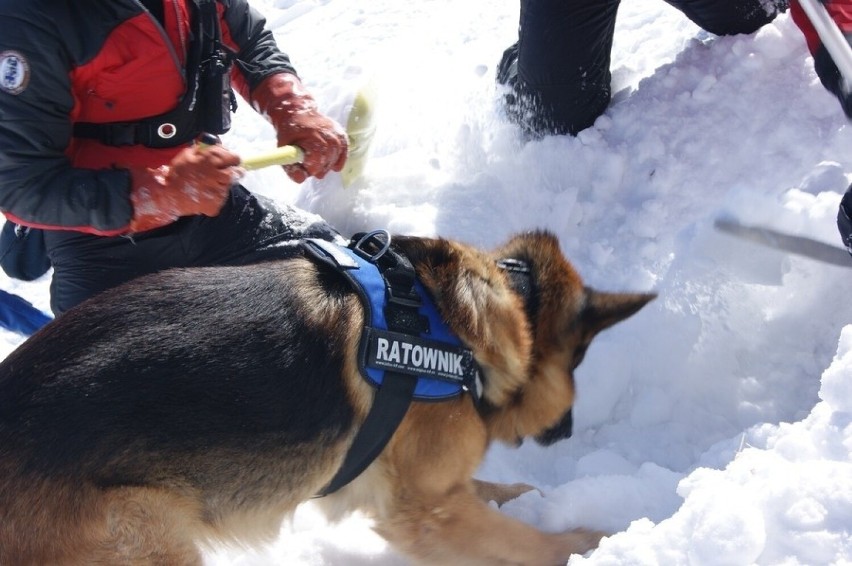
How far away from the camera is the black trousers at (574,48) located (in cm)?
360

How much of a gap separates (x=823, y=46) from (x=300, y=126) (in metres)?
2.21

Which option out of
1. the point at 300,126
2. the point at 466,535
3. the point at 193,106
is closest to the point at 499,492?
the point at 466,535

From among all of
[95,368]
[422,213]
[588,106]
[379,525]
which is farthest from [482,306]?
[588,106]

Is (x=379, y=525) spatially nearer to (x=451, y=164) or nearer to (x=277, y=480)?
(x=277, y=480)

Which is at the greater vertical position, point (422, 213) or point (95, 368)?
point (95, 368)

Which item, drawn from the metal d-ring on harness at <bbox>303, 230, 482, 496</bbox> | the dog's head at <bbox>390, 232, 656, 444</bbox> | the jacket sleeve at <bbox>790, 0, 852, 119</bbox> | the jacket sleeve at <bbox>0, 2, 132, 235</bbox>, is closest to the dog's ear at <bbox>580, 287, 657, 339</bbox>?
the dog's head at <bbox>390, 232, 656, 444</bbox>

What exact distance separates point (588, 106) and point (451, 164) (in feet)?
2.64

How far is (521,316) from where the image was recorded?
2.39 m

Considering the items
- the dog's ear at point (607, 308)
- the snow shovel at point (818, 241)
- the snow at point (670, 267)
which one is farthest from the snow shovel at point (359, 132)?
the snow shovel at point (818, 241)

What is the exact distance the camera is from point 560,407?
8.32ft

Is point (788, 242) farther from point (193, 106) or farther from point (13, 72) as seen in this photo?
point (13, 72)

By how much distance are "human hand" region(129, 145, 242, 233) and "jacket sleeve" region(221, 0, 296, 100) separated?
895 millimetres

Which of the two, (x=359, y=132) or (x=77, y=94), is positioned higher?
(x=77, y=94)

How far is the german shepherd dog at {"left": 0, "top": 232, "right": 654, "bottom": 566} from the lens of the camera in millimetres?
1873
